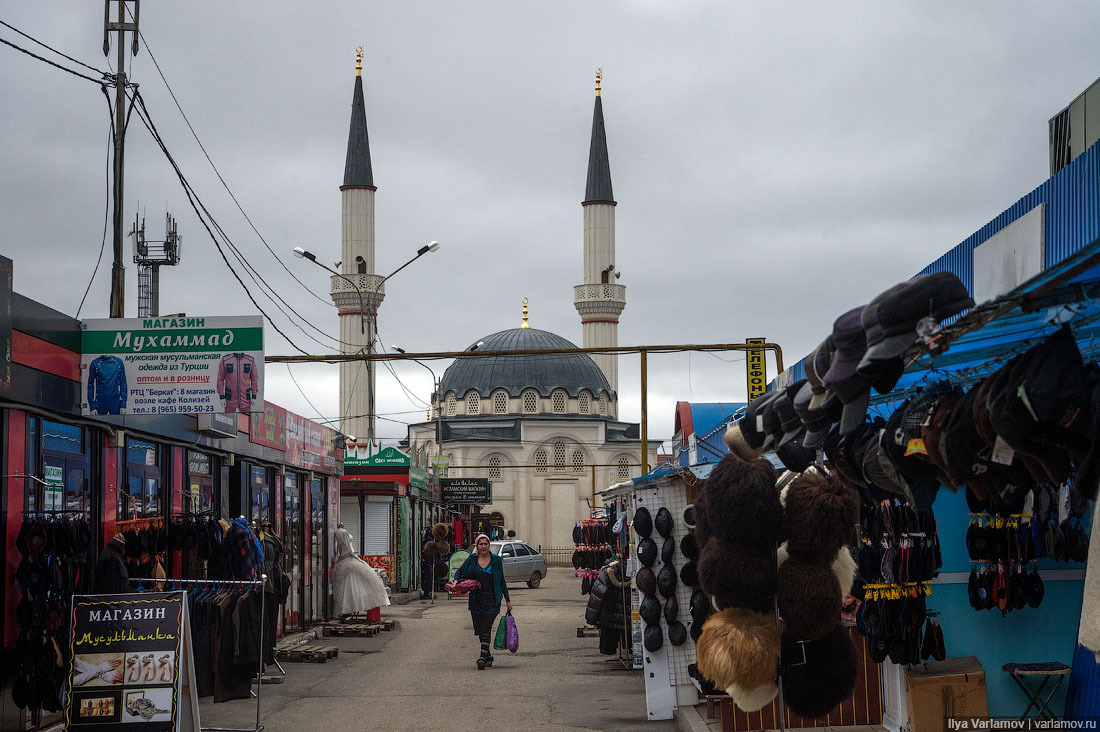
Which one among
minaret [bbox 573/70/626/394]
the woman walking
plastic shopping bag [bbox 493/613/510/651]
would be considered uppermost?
minaret [bbox 573/70/626/394]

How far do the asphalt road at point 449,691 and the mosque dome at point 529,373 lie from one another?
55.6 meters

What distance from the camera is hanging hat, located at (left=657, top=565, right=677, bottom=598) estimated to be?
34.6 ft

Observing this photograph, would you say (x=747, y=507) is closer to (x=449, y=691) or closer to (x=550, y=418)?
(x=449, y=691)

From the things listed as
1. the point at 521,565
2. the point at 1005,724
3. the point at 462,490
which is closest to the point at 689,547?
the point at 1005,724

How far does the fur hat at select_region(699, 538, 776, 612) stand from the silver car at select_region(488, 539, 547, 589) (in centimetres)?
3076

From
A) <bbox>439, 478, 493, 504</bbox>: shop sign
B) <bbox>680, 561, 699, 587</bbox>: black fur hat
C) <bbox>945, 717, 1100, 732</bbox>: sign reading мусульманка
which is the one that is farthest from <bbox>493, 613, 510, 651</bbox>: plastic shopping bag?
<bbox>439, 478, 493, 504</bbox>: shop sign

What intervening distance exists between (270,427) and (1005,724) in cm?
1136

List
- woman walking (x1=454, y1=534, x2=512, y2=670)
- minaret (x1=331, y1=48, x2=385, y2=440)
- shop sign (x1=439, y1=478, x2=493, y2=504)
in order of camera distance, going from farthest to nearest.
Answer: minaret (x1=331, y1=48, x2=385, y2=440), shop sign (x1=439, y1=478, x2=493, y2=504), woman walking (x1=454, y1=534, x2=512, y2=670)

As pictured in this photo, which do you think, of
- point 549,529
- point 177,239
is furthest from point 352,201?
point 549,529

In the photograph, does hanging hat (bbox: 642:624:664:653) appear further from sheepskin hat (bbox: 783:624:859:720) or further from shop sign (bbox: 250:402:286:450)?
shop sign (bbox: 250:402:286:450)

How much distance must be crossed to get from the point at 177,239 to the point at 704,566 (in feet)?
129

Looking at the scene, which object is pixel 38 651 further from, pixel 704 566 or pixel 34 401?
pixel 704 566

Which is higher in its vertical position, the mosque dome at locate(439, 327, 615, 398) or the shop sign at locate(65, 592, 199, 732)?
the mosque dome at locate(439, 327, 615, 398)

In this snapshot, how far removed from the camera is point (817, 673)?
6141 millimetres
